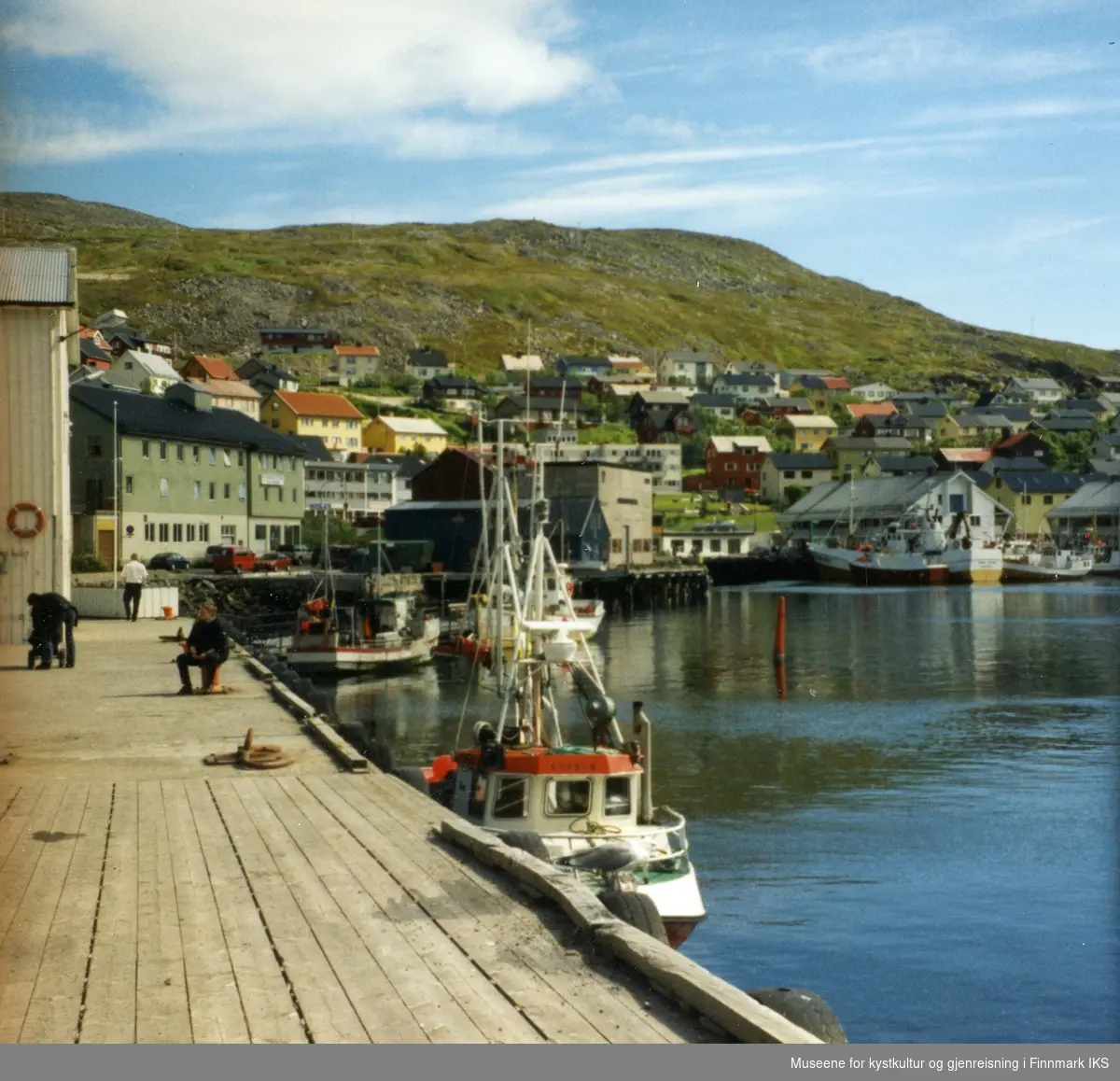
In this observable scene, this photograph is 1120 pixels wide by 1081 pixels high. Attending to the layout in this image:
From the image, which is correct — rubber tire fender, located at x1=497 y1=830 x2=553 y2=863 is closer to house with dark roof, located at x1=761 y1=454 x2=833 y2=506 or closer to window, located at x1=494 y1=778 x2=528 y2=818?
window, located at x1=494 y1=778 x2=528 y2=818

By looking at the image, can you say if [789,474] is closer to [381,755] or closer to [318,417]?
[318,417]

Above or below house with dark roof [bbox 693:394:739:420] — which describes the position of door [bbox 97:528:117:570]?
below

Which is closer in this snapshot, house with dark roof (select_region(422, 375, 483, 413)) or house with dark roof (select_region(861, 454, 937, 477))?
house with dark roof (select_region(861, 454, 937, 477))

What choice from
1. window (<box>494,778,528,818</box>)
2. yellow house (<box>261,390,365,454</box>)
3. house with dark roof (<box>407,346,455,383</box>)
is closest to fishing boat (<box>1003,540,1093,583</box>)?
yellow house (<box>261,390,365,454</box>)

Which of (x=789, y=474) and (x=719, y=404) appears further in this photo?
(x=719, y=404)

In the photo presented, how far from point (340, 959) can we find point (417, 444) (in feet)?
455

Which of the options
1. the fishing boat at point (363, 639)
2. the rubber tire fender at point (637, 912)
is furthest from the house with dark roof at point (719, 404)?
the rubber tire fender at point (637, 912)

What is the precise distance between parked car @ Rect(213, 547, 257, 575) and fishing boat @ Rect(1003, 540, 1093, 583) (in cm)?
7655

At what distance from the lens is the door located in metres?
44.8

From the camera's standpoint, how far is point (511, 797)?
17938 mm

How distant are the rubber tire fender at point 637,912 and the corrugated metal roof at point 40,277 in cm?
1969

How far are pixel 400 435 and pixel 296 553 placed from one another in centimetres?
6968

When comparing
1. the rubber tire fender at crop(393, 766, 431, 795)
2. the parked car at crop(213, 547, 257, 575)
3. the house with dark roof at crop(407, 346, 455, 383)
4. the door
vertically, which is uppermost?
the house with dark roof at crop(407, 346, 455, 383)

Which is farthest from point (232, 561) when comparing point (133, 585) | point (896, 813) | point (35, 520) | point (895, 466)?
point (895, 466)
